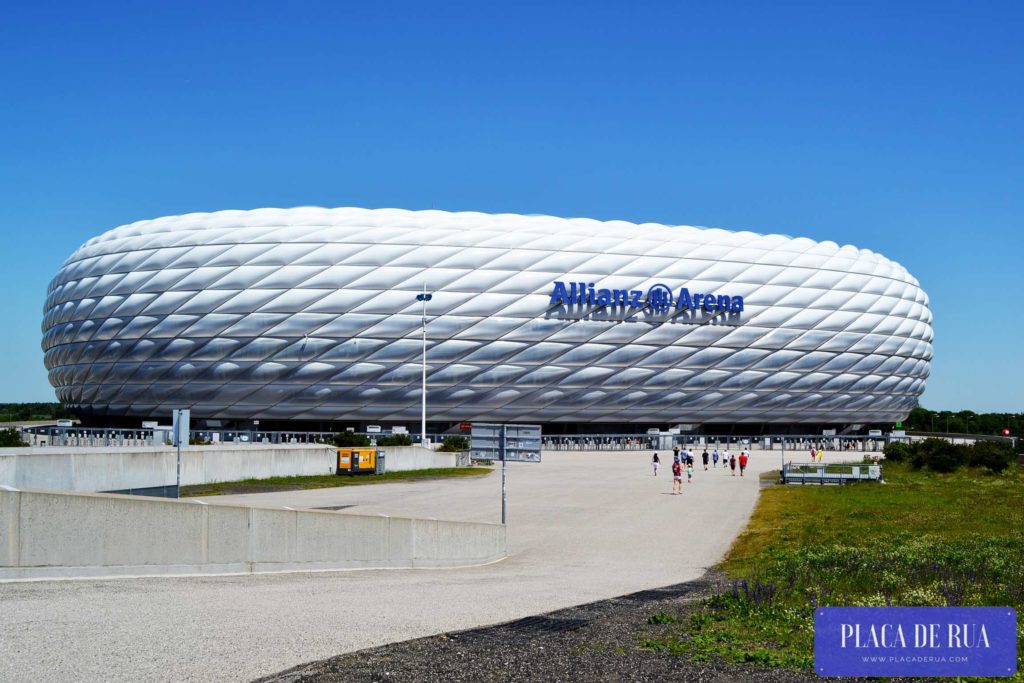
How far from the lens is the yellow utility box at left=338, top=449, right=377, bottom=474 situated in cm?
3928

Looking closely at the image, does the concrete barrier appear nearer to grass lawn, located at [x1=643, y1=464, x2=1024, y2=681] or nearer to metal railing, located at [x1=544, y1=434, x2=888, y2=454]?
grass lawn, located at [x1=643, y1=464, x2=1024, y2=681]

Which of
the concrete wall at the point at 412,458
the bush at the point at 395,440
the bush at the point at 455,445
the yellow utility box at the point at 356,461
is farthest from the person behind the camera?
the bush at the point at 455,445

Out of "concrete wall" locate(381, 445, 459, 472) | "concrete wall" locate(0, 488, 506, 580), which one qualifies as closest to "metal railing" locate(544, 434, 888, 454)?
"concrete wall" locate(381, 445, 459, 472)

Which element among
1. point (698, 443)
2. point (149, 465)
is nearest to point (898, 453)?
point (698, 443)

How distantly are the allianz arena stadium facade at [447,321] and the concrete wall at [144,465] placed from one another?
32864 mm

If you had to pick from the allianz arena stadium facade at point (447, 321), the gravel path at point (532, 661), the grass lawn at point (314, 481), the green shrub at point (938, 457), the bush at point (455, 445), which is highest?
the allianz arena stadium facade at point (447, 321)

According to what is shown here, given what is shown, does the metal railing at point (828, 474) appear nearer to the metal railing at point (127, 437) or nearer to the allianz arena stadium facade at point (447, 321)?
the metal railing at point (127, 437)

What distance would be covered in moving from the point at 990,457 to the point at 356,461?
90.5 ft

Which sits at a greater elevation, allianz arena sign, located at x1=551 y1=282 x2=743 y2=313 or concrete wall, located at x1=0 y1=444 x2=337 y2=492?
allianz arena sign, located at x1=551 y1=282 x2=743 y2=313

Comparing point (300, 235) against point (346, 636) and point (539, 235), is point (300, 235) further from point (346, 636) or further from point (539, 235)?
point (346, 636)

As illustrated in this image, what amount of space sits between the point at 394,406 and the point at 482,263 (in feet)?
39.9

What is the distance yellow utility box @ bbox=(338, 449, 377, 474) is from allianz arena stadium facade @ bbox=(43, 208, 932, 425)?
32143 mm

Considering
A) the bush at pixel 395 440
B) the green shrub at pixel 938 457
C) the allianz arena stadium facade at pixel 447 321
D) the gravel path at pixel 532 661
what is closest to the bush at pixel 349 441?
the bush at pixel 395 440

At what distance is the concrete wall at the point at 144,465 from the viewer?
2220 cm
